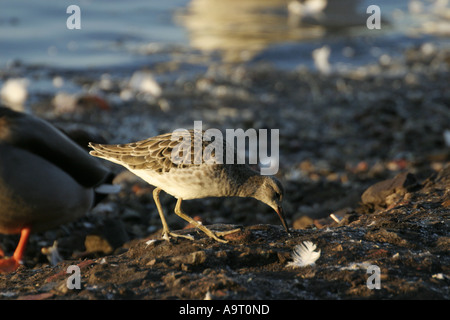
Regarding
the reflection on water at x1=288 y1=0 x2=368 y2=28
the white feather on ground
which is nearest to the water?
the reflection on water at x1=288 y1=0 x2=368 y2=28

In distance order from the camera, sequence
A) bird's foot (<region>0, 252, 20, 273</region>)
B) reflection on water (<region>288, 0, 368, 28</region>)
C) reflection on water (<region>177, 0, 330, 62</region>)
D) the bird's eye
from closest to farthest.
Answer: the bird's eye → bird's foot (<region>0, 252, 20, 273</region>) → reflection on water (<region>177, 0, 330, 62</region>) → reflection on water (<region>288, 0, 368, 28</region>)

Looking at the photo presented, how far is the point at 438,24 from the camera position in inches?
802

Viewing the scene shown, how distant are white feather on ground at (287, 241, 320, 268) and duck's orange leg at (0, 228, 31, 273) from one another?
2.71 m

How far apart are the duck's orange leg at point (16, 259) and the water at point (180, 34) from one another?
9217mm

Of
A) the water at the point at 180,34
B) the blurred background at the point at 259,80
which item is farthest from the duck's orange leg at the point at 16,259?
the water at the point at 180,34

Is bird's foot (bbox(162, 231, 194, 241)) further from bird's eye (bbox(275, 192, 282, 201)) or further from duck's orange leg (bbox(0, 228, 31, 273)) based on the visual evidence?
duck's orange leg (bbox(0, 228, 31, 273))

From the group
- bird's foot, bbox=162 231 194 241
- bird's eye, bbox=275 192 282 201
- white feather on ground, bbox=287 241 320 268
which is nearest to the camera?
white feather on ground, bbox=287 241 320 268

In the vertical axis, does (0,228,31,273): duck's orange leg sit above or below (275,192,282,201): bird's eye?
below

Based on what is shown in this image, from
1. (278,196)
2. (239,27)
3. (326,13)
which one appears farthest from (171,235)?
(326,13)

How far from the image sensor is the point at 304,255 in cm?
377

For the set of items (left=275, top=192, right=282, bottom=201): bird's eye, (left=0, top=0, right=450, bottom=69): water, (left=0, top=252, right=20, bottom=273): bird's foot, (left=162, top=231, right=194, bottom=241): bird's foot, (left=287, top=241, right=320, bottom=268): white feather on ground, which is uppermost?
(left=0, top=0, right=450, bottom=69): water

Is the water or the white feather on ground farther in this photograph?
the water

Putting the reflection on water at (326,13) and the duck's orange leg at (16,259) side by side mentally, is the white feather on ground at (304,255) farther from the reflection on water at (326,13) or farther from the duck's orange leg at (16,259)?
the reflection on water at (326,13)

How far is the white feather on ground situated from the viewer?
3718 mm
